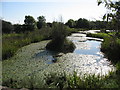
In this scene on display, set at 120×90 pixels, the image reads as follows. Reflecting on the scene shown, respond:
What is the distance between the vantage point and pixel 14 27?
21125 millimetres

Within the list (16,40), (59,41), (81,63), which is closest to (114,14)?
(81,63)

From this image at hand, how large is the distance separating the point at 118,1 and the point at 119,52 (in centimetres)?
454

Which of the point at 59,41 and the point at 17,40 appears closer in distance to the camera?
the point at 59,41

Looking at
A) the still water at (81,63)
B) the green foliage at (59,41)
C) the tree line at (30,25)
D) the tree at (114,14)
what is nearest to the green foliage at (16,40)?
the still water at (81,63)

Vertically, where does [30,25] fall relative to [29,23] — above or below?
below

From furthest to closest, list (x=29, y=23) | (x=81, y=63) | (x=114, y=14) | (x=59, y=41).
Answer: (x=29, y=23), (x=59, y=41), (x=81, y=63), (x=114, y=14)

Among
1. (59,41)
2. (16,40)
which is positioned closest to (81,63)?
(59,41)

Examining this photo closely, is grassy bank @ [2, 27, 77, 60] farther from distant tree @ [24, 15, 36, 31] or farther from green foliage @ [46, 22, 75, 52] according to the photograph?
distant tree @ [24, 15, 36, 31]

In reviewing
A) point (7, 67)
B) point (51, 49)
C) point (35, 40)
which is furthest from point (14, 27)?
point (7, 67)

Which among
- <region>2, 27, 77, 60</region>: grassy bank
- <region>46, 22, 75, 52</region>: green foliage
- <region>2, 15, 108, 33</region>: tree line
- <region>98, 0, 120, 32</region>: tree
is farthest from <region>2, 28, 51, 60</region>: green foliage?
<region>98, 0, 120, 32</region>: tree

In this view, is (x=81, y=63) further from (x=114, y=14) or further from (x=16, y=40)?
(x=16, y=40)

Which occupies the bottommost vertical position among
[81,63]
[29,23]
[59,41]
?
[81,63]

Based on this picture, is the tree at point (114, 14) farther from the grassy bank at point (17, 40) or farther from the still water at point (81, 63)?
Result: the grassy bank at point (17, 40)

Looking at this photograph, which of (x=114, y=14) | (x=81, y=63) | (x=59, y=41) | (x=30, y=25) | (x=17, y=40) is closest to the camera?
(x=114, y=14)
